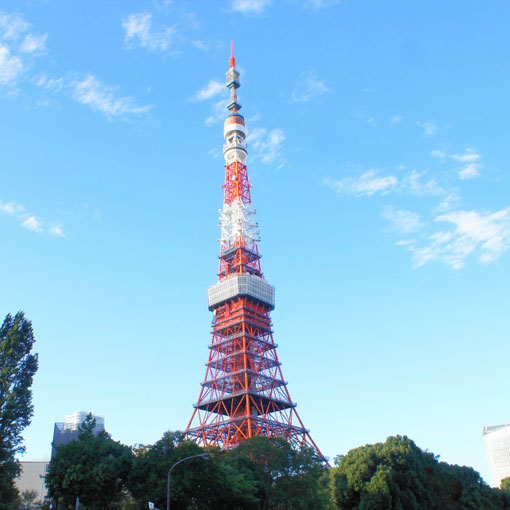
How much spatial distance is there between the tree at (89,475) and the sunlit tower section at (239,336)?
2686 centimetres

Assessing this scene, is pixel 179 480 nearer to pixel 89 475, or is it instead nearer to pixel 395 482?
pixel 89 475

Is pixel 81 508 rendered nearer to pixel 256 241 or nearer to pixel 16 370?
pixel 16 370

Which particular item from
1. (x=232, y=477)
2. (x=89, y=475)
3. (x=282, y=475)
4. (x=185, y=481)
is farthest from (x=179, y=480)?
(x=282, y=475)

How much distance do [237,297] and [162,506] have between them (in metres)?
49.1

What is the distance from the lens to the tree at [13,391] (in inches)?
1697

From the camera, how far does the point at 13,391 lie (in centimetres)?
4481

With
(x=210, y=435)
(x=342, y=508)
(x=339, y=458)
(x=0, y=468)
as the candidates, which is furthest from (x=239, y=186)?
(x=0, y=468)

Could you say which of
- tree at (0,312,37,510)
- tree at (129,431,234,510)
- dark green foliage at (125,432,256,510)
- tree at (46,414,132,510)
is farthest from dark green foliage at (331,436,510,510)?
tree at (0,312,37,510)

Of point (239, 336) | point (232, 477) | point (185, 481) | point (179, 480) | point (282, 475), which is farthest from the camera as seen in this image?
point (239, 336)

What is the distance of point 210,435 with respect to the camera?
78438 millimetres

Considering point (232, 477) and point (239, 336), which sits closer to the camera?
point (232, 477)

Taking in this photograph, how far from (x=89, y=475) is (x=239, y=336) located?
42.7 m

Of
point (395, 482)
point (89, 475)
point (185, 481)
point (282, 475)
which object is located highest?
point (89, 475)

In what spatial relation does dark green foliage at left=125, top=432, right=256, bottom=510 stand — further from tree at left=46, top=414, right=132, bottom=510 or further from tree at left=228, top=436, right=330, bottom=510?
tree at left=228, top=436, right=330, bottom=510
